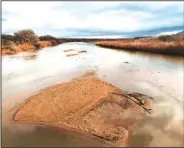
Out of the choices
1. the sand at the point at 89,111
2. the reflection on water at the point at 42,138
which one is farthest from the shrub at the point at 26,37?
the reflection on water at the point at 42,138

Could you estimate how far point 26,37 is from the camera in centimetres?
5347

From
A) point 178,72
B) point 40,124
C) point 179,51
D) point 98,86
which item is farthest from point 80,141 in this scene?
point 179,51

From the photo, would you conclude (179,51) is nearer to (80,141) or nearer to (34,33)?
(80,141)

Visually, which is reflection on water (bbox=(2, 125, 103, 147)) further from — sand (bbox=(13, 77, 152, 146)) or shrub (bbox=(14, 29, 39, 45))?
shrub (bbox=(14, 29, 39, 45))

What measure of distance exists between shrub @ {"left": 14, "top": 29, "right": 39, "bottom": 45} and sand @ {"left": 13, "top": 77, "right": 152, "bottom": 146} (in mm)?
43670

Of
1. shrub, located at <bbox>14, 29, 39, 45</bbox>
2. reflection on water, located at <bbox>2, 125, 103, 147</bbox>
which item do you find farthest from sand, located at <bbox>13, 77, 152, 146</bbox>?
shrub, located at <bbox>14, 29, 39, 45</bbox>

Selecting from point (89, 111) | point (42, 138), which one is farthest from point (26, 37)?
point (42, 138)

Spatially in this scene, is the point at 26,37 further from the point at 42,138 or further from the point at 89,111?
the point at 42,138

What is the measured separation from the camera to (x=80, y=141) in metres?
6.42

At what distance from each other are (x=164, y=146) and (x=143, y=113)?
2046 mm

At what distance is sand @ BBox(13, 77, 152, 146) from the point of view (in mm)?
6984

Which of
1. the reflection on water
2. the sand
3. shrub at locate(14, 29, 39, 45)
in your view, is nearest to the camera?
the reflection on water

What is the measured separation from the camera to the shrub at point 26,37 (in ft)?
173

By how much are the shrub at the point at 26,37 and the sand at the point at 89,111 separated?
43.7m
